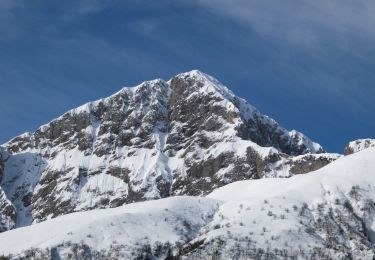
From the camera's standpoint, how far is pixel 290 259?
6128 cm

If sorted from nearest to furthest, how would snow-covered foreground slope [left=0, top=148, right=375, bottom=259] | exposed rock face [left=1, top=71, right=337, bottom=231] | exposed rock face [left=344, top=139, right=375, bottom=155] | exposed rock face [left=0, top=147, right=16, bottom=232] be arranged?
snow-covered foreground slope [left=0, top=148, right=375, bottom=259] → exposed rock face [left=344, top=139, right=375, bottom=155] → exposed rock face [left=1, top=71, right=337, bottom=231] → exposed rock face [left=0, top=147, right=16, bottom=232]

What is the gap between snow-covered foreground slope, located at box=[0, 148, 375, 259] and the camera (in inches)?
2468

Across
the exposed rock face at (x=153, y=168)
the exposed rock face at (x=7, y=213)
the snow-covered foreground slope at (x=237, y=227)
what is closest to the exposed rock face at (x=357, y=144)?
the exposed rock face at (x=153, y=168)

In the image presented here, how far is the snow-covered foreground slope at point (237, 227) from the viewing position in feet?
206

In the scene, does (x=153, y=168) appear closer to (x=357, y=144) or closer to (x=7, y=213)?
(x=7, y=213)

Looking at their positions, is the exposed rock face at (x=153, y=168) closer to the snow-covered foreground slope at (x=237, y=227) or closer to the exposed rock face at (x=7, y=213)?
the exposed rock face at (x=7, y=213)

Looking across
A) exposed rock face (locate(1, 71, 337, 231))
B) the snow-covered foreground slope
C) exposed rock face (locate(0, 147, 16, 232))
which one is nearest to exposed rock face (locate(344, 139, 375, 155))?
exposed rock face (locate(1, 71, 337, 231))

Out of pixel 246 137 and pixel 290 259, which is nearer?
pixel 290 259

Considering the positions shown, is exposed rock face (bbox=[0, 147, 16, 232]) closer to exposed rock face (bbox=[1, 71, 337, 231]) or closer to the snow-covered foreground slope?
exposed rock face (bbox=[1, 71, 337, 231])

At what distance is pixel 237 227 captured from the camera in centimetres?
6531

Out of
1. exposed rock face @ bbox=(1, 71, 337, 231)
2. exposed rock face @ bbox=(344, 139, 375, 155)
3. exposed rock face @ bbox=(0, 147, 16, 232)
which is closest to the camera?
exposed rock face @ bbox=(344, 139, 375, 155)

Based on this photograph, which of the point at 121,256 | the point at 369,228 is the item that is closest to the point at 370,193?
the point at 369,228

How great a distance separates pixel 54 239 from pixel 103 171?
124 meters

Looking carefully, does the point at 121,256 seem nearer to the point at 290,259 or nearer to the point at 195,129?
the point at 290,259
